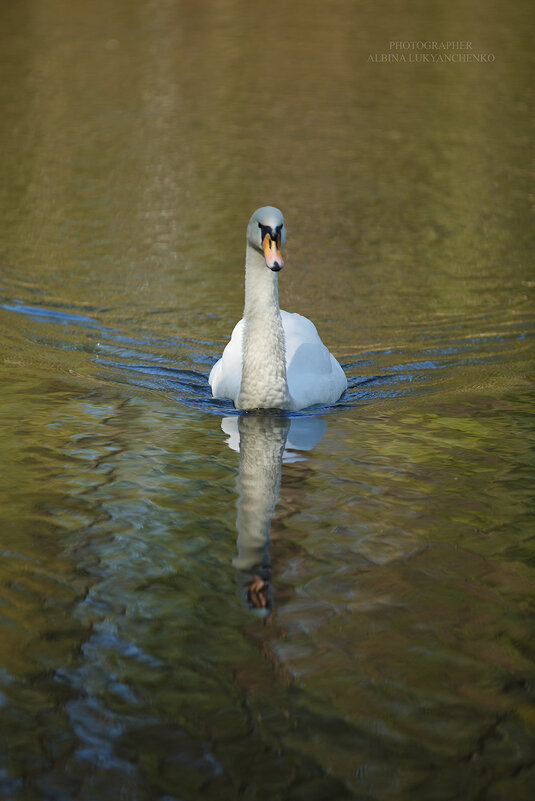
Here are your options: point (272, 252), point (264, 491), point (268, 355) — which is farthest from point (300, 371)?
point (264, 491)

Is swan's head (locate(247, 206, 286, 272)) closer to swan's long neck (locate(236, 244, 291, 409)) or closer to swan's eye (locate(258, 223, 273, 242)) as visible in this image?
swan's eye (locate(258, 223, 273, 242))

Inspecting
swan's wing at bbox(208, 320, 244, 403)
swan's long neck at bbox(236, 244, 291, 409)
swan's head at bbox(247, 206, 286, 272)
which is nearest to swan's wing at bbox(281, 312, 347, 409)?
swan's long neck at bbox(236, 244, 291, 409)

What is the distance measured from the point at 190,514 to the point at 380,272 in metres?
7.29

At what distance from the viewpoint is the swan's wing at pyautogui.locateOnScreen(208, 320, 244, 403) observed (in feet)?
29.5

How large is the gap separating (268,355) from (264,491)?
59.5 inches

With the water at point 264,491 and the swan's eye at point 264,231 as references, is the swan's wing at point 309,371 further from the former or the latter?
the swan's eye at point 264,231

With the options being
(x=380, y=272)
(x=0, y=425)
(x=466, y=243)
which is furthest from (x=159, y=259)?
(x=0, y=425)

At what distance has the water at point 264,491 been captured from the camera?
4582 millimetres

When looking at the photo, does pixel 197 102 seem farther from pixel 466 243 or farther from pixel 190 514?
pixel 190 514

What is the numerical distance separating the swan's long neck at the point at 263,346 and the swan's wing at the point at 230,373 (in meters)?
0.26

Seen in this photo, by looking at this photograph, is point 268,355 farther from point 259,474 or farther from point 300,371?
point 259,474

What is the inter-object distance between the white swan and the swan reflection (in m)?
0.17

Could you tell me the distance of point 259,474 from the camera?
7.60 meters

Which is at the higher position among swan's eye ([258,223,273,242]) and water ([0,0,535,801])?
swan's eye ([258,223,273,242])
